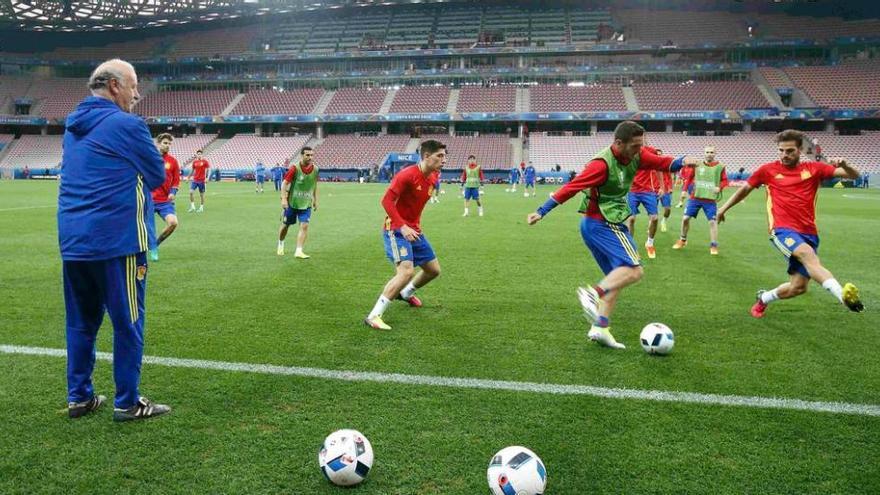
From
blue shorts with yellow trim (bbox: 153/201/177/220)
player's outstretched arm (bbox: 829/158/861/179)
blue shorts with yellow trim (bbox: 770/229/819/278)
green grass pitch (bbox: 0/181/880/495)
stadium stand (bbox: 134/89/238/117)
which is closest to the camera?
green grass pitch (bbox: 0/181/880/495)

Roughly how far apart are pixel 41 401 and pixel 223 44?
80736 mm

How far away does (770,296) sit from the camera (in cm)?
707

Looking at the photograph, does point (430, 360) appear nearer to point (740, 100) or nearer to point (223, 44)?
point (740, 100)

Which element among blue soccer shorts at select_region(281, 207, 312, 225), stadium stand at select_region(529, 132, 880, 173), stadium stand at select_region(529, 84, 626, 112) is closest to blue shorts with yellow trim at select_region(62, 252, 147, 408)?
blue soccer shorts at select_region(281, 207, 312, 225)

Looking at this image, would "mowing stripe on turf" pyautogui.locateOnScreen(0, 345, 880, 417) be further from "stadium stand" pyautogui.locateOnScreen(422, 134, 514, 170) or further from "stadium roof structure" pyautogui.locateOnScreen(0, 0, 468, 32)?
"stadium roof structure" pyautogui.locateOnScreen(0, 0, 468, 32)

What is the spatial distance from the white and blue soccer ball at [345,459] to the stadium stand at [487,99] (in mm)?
60541

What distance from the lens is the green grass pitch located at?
334cm

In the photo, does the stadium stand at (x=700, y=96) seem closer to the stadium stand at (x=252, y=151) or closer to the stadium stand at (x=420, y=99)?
the stadium stand at (x=420, y=99)

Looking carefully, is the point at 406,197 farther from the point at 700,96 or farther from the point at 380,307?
the point at 700,96

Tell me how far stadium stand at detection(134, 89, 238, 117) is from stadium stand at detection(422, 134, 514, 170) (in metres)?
27.0

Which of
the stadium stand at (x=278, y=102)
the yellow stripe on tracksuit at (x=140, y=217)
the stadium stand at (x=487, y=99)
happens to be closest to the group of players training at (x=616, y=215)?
the yellow stripe on tracksuit at (x=140, y=217)

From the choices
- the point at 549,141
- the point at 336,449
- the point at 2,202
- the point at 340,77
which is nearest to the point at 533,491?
the point at 336,449

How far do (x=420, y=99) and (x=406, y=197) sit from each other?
6017 cm

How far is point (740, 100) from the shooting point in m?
57.1
